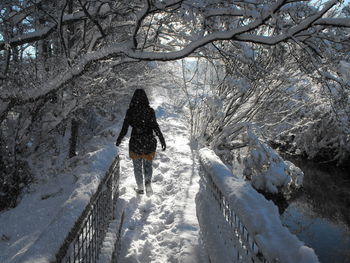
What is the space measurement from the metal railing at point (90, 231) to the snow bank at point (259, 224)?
1164mm

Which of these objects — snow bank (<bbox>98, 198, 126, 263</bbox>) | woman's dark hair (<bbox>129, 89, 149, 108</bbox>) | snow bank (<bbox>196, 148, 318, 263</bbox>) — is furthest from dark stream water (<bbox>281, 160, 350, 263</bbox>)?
woman's dark hair (<bbox>129, 89, 149, 108</bbox>)

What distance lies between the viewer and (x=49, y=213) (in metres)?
5.12

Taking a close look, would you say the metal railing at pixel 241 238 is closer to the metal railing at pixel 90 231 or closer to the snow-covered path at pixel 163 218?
the snow-covered path at pixel 163 218

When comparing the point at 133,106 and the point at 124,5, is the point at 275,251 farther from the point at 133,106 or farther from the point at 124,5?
the point at 124,5

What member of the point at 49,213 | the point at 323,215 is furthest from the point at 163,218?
the point at 323,215

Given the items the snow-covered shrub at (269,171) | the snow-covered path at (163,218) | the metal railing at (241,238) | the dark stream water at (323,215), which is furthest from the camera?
the snow-covered shrub at (269,171)

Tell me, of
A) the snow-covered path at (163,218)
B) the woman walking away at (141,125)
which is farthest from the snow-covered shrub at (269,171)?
the woman walking away at (141,125)

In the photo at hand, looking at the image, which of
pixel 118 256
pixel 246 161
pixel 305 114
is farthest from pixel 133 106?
pixel 305 114

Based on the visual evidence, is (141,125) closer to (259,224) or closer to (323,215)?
(259,224)

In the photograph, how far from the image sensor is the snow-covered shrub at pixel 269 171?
9.56 metres

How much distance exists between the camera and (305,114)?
11.3 metres

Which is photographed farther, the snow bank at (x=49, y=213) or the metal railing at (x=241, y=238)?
the metal railing at (x=241, y=238)

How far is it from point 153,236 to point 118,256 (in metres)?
0.71

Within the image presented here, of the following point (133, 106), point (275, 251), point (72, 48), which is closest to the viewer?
point (275, 251)
